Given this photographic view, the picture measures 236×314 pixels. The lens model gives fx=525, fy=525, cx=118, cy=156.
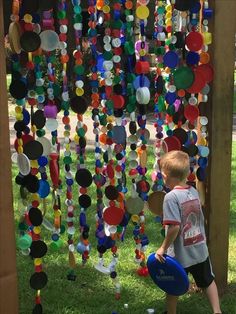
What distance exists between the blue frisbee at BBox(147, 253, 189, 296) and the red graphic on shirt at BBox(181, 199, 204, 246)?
0.15 m

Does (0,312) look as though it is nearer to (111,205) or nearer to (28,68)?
(111,205)

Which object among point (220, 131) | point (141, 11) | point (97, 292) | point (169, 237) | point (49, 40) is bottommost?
point (97, 292)

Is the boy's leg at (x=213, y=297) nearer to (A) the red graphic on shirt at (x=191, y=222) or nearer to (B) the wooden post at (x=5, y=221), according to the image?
(A) the red graphic on shirt at (x=191, y=222)

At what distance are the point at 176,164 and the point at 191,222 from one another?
13.0 inches

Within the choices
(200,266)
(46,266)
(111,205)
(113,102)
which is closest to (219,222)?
(200,266)

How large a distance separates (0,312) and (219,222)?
1.44 meters

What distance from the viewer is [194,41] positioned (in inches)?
112

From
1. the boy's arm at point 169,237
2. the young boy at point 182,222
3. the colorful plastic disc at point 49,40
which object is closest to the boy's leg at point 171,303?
the young boy at point 182,222

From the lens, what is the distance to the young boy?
2750mm

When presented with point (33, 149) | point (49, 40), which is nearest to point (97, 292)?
point (33, 149)

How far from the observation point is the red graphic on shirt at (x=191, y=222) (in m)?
2.79

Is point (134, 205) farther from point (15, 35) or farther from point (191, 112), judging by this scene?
point (15, 35)

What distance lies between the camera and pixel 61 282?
11.6 feet

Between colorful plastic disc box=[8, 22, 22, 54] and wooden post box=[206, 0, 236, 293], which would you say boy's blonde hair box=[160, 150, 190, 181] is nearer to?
wooden post box=[206, 0, 236, 293]
